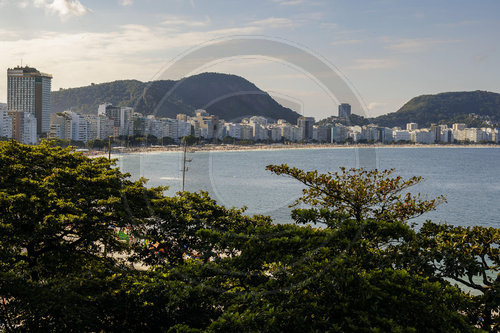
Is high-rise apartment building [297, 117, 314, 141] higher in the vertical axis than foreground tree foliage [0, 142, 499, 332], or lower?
higher

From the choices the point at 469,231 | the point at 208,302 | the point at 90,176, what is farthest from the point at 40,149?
the point at 469,231

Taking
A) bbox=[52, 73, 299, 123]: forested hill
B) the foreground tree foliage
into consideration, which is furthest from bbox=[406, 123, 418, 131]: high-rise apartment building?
bbox=[52, 73, 299, 123]: forested hill

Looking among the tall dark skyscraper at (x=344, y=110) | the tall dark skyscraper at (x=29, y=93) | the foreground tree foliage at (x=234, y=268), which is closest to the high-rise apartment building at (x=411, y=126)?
the tall dark skyscraper at (x=29, y=93)

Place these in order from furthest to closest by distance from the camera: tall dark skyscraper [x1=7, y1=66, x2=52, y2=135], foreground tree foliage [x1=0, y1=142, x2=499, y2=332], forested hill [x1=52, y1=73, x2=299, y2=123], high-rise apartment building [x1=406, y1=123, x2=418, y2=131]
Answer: high-rise apartment building [x1=406, y1=123, x2=418, y2=131], tall dark skyscraper [x1=7, y1=66, x2=52, y2=135], forested hill [x1=52, y1=73, x2=299, y2=123], foreground tree foliage [x1=0, y1=142, x2=499, y2=332]

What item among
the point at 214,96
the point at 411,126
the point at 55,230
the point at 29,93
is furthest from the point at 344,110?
the point at 411,126

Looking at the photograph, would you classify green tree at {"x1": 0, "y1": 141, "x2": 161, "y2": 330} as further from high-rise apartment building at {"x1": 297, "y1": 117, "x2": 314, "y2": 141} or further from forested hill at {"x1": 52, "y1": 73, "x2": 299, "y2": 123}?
high-rise apartment building at {"x1": 297, "y1": 117, "x2": 314, "y2": 141}
